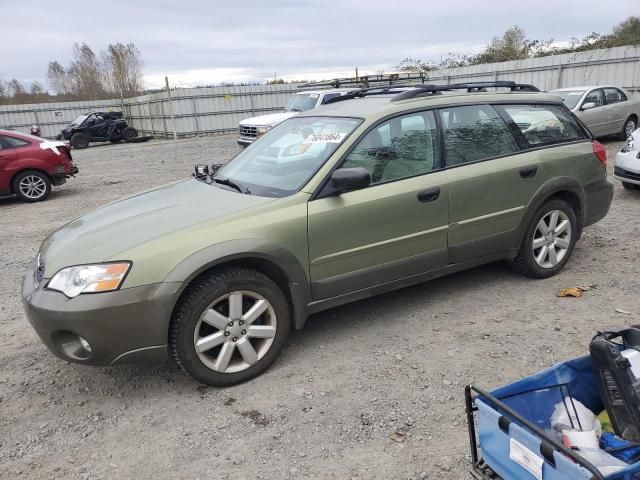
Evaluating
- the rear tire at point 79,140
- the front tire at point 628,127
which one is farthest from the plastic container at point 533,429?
the rear tire at point 79,140

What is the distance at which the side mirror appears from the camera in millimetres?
3363

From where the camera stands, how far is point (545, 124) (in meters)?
4.57

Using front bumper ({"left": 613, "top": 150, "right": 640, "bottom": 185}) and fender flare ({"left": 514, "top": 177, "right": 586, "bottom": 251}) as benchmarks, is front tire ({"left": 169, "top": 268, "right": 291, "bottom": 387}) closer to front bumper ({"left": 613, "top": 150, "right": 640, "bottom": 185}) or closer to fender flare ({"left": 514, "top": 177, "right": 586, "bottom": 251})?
fender flare ({"left": 514, "top": 177, "right": 586, "bottom": 251})

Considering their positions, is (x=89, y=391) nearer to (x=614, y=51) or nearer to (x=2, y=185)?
(x=2, y=185)

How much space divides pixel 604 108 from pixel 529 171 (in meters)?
10.2

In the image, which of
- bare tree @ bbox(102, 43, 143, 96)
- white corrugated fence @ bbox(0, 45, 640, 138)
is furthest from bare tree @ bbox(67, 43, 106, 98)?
white corrugated fence @ bbox(0, 45, 640, 138)

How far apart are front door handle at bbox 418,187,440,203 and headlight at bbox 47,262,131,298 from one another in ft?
6.69

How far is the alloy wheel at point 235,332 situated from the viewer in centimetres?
313

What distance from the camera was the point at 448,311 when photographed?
13.6 ft

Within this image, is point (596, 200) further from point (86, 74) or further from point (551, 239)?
point (86, 74)

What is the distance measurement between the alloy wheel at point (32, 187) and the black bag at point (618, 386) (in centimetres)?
1079

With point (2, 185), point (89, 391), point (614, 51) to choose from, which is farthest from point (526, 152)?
point (614, 51)

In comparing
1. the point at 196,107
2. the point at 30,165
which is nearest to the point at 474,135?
the point at 30,165

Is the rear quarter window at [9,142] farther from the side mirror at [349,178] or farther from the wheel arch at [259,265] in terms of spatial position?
the side mirror at [349,178]
